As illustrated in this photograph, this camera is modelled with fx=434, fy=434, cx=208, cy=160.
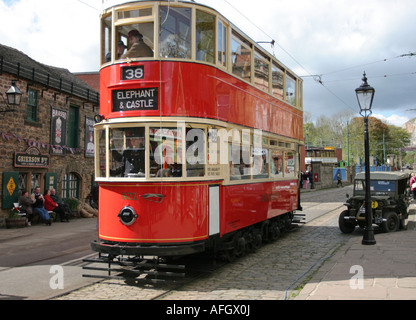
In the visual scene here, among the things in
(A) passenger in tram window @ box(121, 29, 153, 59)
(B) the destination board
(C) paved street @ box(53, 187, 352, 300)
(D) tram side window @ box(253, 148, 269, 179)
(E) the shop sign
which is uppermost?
(A) passenger in tram window @ box(121, 29, 153, 59)

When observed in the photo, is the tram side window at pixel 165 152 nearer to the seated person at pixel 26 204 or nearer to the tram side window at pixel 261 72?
the tram side window at pixel 261 72

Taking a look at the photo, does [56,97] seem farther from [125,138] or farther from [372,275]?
[372,275]

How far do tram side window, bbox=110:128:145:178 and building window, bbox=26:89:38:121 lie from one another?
1077cm

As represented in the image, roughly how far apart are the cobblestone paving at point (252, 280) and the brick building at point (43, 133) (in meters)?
9.75

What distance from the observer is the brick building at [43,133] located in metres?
15.4

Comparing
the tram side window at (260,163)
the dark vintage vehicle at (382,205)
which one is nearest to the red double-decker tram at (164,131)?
the tram side window at (260,163)

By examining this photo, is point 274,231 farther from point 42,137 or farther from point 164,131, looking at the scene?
point 42,137

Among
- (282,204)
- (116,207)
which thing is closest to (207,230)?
(116,207)

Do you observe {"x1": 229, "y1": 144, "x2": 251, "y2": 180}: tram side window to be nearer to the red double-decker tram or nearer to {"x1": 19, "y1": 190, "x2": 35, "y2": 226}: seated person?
the red double-decker tram

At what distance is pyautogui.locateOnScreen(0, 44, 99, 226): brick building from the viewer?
1538 centimetres

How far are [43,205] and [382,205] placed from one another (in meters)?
11.9

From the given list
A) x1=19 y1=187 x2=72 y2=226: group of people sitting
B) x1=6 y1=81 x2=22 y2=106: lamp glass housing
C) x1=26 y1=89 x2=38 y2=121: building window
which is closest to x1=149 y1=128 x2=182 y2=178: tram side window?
x1=6 y1=81 x2=22 y2=106: lamp glass housing

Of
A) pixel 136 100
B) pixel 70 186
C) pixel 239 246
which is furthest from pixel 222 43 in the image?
pixel 70 186

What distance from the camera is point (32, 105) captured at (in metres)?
17.0
